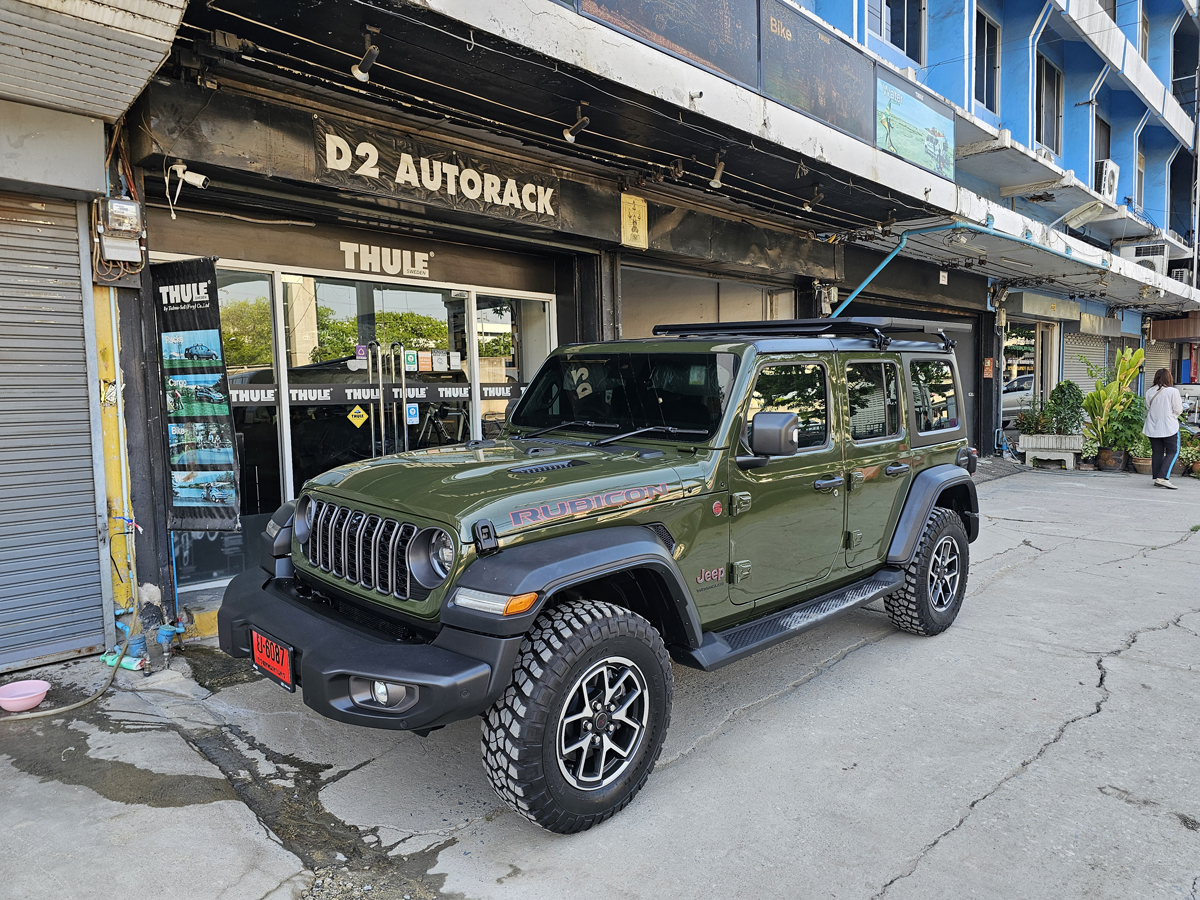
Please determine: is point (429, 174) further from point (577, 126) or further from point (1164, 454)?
point (1164, 454)

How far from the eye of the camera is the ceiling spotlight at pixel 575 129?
5.76 metres

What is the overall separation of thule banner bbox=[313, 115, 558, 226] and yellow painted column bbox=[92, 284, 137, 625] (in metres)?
1.69

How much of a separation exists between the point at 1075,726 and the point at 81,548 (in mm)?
5648

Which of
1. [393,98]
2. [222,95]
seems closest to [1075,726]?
[393,98]

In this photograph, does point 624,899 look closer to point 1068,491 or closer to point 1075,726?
point 1075,726

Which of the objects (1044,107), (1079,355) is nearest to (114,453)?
(1044,107)

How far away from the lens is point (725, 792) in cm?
319

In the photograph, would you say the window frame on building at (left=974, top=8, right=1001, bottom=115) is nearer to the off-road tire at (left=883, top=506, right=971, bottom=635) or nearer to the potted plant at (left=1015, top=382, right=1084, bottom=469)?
the potted plant at (left=1015, top=382, right=1084, bottom=469)

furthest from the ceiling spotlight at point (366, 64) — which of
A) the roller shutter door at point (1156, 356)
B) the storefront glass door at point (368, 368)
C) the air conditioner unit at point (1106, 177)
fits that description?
the roller shutter door at point (1156, 356)

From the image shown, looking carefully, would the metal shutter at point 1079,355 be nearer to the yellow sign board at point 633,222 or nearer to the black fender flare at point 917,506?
the yellow sign board at point 633,222

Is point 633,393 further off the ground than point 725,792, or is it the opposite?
point 633,393

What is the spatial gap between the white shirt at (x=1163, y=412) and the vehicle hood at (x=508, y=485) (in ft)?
37.9

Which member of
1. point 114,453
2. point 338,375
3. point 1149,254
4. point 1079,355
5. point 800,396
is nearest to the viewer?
point 800,396

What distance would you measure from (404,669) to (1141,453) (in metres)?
14.6
